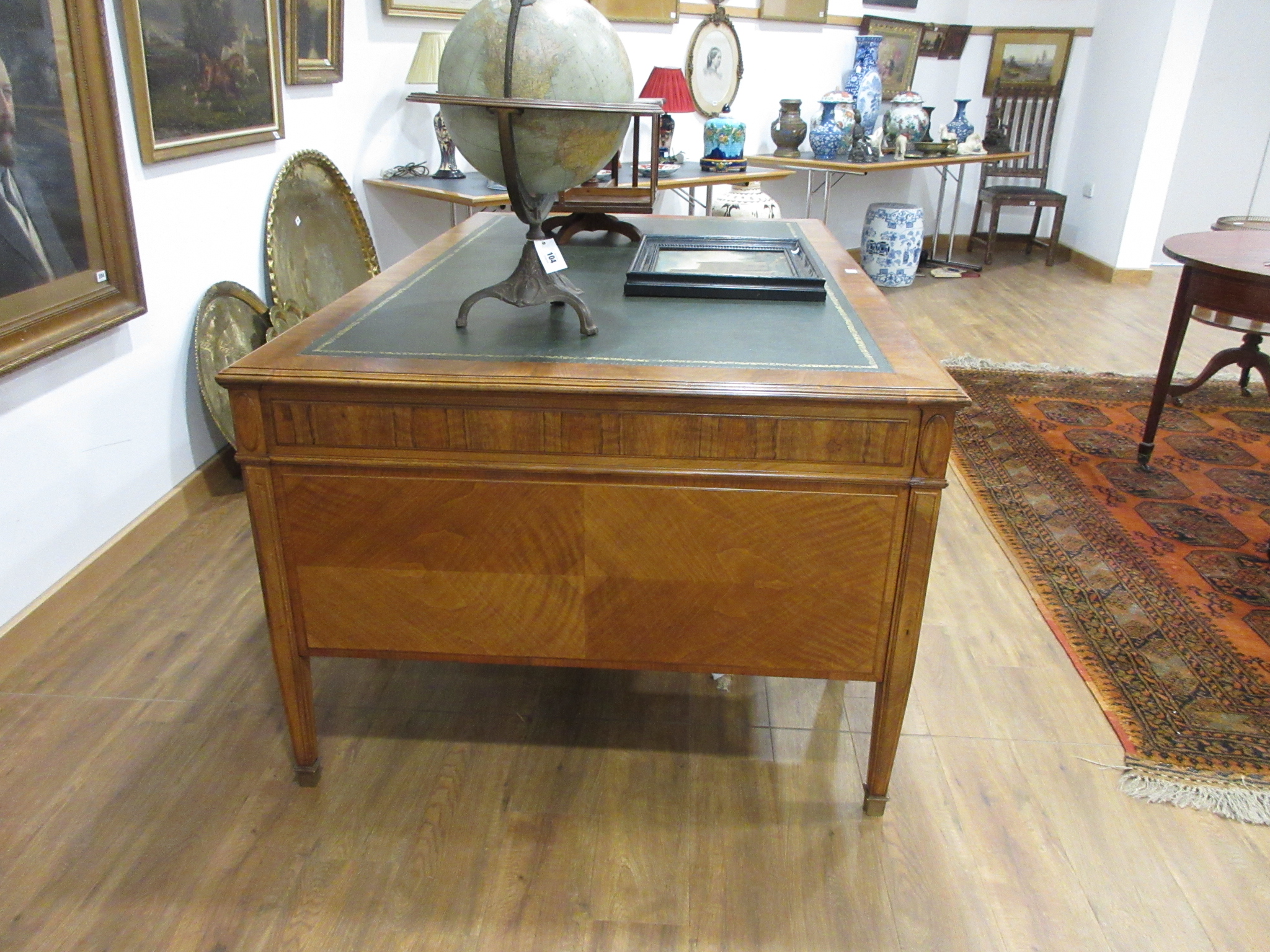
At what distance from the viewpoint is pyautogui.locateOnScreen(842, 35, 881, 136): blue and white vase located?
634cm

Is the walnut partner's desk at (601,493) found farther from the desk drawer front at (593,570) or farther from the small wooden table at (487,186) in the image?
the small wooden table at (487,186)

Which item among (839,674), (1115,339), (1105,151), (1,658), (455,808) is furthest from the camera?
(1105,151)

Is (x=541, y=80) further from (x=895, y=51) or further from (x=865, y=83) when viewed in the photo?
(x=895, y=51)

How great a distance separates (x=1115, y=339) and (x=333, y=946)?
5.27 m

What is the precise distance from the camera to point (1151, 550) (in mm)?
3096

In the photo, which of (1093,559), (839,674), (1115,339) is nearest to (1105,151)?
(1115,339)

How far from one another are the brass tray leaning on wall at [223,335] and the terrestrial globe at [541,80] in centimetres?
178

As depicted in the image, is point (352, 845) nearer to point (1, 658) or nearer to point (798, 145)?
point (1, 658)

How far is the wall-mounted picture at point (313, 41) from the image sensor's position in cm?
373

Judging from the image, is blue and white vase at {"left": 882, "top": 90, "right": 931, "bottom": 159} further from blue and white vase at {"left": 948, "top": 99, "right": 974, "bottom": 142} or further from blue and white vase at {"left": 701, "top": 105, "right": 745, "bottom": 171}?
blue and white vase at {"left": 701, "top": 105, "right": 745, "bottom": 171}

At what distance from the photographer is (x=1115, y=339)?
5.39 metres

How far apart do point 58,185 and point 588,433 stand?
1.73 metres

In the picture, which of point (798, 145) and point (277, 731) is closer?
point (277, 731)

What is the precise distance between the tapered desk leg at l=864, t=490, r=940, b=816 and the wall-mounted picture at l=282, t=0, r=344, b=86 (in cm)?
334
